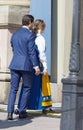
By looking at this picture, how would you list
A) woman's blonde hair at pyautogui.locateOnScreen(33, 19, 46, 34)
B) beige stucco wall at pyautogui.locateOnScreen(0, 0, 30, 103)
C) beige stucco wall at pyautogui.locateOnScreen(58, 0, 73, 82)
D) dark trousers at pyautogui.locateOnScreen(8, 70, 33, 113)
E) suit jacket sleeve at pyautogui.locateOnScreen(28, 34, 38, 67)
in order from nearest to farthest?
1. suit jacket sleeve at pyautogui.locateOnScreen(28, 34, 38, 67)
2. dark trousers at pyautogui.locateOnScreen(8, 70, 33, 113)
3. woman's blonde hair at pyautogui.locateOnScreen(33, 19, 46, 34)
4. beige stucco wall at pyautogui.locateOnScreen(0, 0, 30, 103)
5. beige stucco wall at pyautogui.locateOnScreen(58, 0, 73, 82)

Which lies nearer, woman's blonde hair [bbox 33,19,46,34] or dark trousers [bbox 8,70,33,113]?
dark trousers [bbox 8,70,33,113]

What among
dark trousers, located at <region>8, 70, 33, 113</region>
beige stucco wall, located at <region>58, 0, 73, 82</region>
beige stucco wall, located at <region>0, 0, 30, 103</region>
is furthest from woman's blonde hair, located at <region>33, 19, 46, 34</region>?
beige stucco wall, located at <region>58, 0, 73, 82</region>

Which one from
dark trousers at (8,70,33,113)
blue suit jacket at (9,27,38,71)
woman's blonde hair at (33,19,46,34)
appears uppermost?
woman's blonde hair at (33,19,46,34)

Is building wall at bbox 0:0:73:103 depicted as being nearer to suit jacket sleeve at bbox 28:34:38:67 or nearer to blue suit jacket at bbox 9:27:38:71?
blue suit jacket at bbox 9:27:38:71

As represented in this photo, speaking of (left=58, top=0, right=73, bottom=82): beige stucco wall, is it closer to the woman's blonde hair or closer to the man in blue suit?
the woman's blonde hair

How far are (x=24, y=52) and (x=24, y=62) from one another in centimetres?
17

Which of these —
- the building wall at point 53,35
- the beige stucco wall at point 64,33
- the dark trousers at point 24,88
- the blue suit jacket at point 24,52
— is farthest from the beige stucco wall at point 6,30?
the blue suit jacket at point 24,52

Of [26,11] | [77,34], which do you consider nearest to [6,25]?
[26,11]

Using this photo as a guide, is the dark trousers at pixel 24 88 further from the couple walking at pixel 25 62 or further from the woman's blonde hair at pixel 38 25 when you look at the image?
the woman's blonde hair at pixel 38 25

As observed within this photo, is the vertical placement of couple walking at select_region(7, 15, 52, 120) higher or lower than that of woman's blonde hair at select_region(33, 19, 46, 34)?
lower

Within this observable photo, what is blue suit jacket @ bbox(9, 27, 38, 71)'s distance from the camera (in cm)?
949

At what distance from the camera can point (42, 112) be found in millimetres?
10477

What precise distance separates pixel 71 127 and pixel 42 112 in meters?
3.04

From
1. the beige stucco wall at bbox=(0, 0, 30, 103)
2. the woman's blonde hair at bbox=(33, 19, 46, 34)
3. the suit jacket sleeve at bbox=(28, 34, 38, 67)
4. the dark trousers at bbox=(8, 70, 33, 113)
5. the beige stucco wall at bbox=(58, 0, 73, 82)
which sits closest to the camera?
the suit jacket sleeve at bbox=(28, 34, 38, 67)
